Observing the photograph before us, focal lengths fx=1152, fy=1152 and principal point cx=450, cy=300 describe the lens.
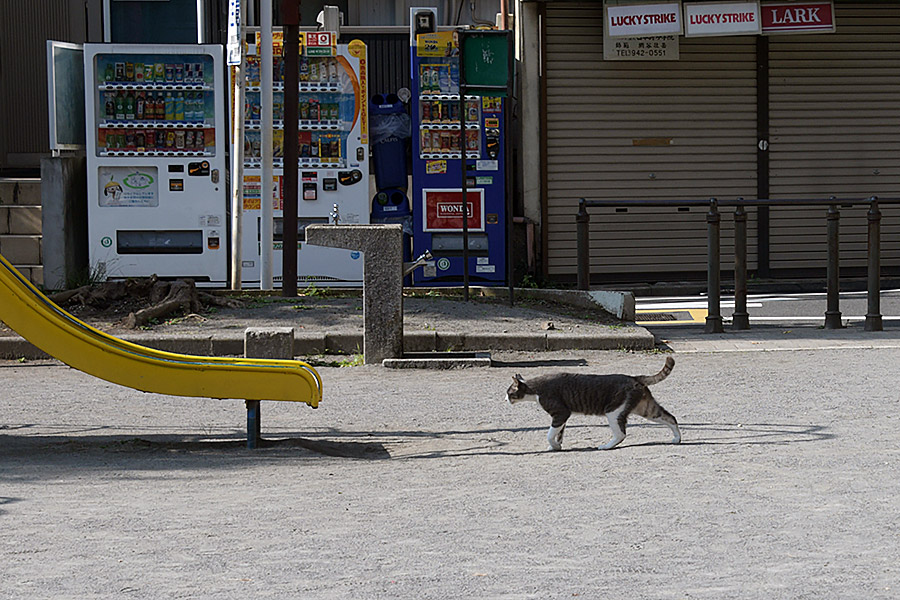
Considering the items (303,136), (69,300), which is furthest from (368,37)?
(69,300)

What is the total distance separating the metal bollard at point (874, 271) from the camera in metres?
11.4

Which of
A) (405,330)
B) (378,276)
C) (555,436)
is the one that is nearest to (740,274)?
(405,330)

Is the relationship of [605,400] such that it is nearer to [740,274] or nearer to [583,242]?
[740,274]

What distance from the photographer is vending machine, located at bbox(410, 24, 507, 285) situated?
14.6 m

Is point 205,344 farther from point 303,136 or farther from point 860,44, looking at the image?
point 860,44

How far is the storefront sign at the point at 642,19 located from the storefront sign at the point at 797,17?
3.88 feet

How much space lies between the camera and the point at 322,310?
1160 centimetres

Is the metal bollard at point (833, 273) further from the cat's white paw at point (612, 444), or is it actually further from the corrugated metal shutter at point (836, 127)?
the cat's white paw at point (612, 444)

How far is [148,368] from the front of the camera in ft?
21.6

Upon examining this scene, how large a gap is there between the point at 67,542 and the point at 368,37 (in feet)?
44.3

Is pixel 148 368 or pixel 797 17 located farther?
pixel 797 17

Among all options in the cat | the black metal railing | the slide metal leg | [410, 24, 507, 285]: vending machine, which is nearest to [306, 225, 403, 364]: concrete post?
the slide metal leg

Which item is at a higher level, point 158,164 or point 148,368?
point 158,164

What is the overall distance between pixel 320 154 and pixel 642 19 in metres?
4.55
